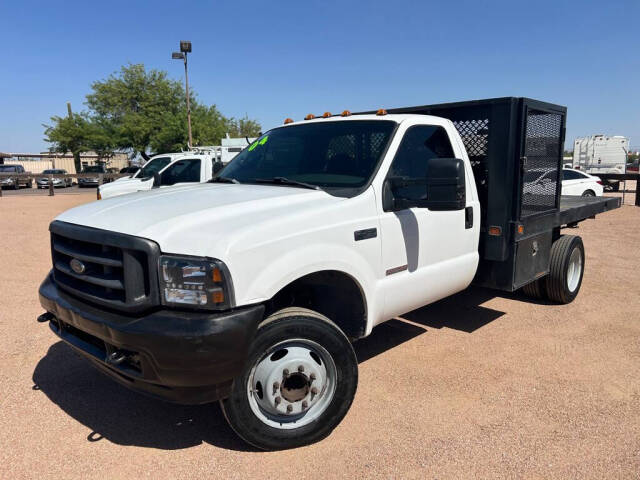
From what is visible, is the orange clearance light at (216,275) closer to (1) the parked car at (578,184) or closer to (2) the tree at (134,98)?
(1) the parked car at (578,184)

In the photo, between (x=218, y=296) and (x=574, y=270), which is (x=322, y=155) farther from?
(x=574, y=270)

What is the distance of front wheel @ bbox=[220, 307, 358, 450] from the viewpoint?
9.12 ft

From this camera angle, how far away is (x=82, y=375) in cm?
399

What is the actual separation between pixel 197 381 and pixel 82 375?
2.01 metres

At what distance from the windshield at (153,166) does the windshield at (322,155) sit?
30.4 feet

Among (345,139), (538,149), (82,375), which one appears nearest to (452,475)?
(345,139)

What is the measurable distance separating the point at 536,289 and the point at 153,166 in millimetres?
10586

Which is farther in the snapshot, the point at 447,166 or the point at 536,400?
the point at 536,400

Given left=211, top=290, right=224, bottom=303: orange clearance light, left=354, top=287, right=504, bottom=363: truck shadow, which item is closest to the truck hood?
left=211, top=290, right=224, bottom=303: orange clearance light

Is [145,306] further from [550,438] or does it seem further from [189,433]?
[550,438]

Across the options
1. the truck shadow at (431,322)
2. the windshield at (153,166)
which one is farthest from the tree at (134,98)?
the truck shadow at (431,322)

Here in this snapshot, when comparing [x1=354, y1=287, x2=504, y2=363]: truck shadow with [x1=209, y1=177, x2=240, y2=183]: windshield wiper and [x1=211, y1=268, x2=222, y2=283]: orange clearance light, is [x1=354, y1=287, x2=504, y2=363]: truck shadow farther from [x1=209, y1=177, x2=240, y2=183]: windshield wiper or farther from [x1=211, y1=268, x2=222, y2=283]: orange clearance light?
[x1=211, y1=268, x2=222, y2=283]: orange clearance light

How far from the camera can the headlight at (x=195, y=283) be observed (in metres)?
2.48

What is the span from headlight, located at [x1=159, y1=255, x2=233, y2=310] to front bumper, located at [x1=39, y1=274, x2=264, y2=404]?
0.06 metres
